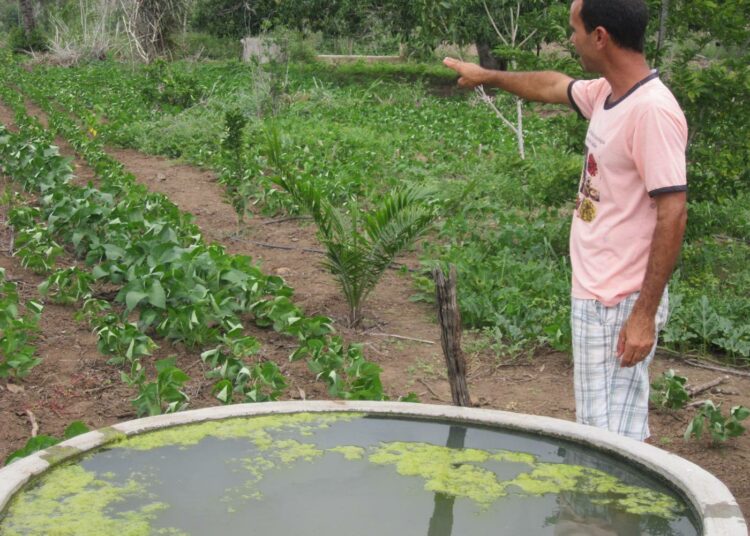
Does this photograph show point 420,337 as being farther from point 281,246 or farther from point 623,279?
point 623,279

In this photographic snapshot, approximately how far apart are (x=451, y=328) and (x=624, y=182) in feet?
3.02

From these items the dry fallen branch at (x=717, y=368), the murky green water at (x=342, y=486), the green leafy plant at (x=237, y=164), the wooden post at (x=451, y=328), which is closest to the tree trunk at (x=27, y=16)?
the green leafy plant at (x=237, y=164)

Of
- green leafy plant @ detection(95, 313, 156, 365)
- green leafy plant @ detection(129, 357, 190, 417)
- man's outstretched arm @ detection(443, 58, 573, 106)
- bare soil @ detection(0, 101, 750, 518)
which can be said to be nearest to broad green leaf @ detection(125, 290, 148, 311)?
green leafy plant @ detection(95, 313, 156, 365)

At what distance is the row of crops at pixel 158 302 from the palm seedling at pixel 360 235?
0.41 metres

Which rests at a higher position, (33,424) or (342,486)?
(342,486)

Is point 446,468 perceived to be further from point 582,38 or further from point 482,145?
point 482,145

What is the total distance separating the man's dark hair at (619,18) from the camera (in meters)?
3.02

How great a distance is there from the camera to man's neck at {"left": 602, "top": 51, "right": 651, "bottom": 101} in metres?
3.08

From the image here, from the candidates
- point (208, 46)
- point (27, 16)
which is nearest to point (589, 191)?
point (208, 46)

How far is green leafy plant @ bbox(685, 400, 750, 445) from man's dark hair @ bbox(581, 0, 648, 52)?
2207 mm

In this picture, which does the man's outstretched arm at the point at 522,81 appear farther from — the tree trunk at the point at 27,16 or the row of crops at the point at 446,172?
the tree trunk at the point at 27,16

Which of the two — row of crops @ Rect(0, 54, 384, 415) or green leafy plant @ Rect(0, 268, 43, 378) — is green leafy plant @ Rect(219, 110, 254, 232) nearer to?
row of crops @ Rect(0, 54, 384, 415)

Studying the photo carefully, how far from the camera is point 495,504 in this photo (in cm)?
249

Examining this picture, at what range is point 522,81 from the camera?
3789 mm
